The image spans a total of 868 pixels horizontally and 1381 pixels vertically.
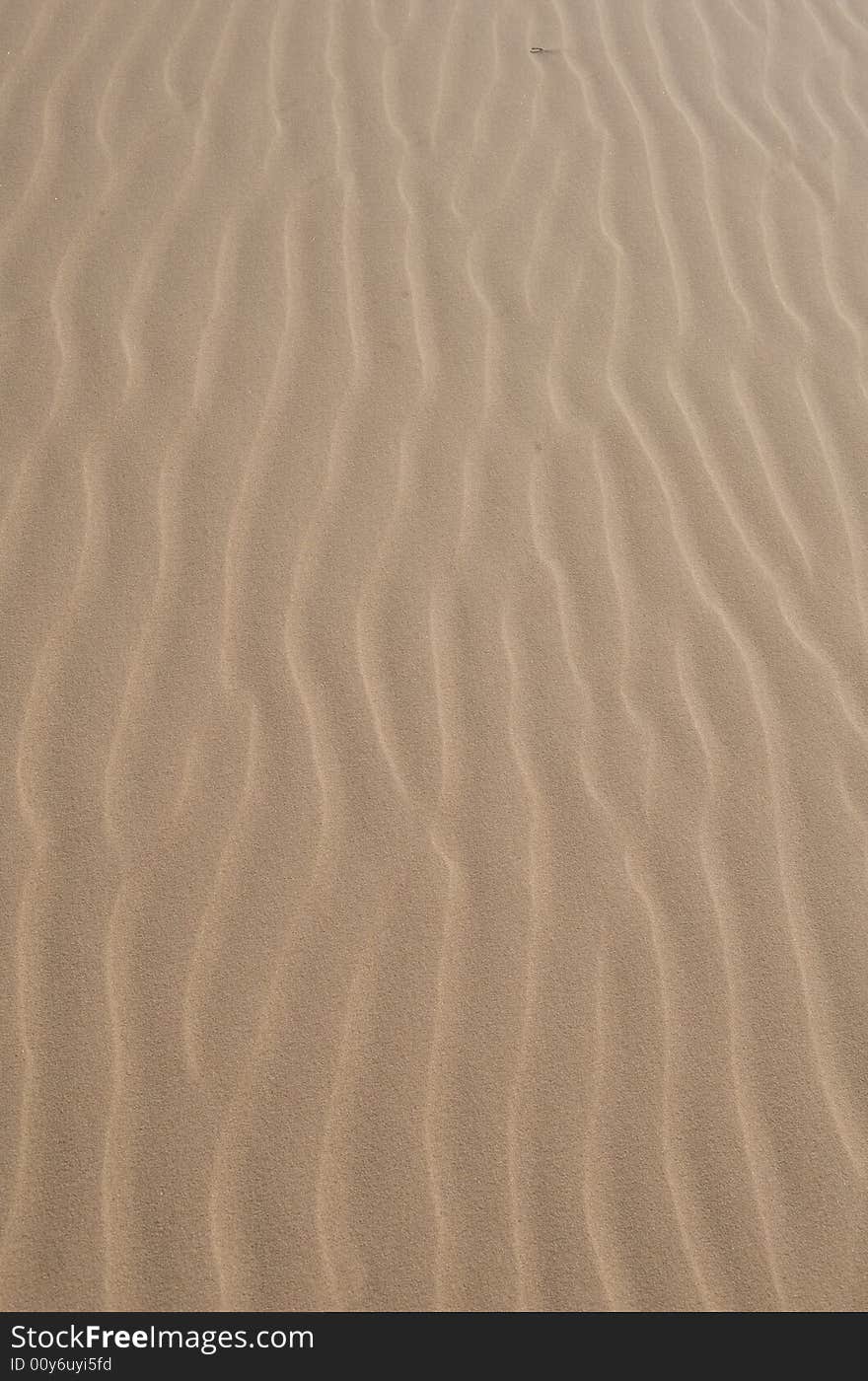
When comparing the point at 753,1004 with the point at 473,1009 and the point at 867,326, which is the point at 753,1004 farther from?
the point at 867,326

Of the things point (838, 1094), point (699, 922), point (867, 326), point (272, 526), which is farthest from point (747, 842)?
point (867, 326)

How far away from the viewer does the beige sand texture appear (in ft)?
6.88

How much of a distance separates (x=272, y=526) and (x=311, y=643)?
0.36 meters

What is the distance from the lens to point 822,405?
333cm

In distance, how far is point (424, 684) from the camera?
106 inches

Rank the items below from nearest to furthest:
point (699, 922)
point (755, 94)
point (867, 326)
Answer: point (699, 922)
point (867, 326)
point (755, 94)

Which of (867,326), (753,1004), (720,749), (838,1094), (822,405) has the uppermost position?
(867,326)

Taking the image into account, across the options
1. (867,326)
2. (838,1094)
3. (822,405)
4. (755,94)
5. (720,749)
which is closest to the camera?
(838,1094)

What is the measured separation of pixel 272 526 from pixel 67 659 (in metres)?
0.58

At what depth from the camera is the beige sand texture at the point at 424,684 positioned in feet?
6.88

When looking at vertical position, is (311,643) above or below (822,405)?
below

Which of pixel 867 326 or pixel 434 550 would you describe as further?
pixel 867 326

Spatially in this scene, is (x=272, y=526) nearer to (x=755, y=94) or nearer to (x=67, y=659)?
(x=67, y=659)

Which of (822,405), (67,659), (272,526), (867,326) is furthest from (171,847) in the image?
(867,326)
